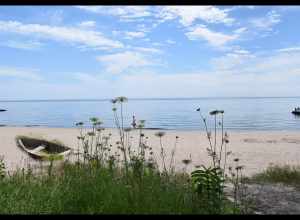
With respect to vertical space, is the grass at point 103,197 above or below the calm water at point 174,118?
below

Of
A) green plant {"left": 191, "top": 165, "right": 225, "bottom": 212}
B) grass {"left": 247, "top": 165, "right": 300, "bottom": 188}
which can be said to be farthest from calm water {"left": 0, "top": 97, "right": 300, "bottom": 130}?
green plant {"left": 191, "top": 165, "right": 225, "bottom": 212}

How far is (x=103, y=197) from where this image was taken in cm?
447

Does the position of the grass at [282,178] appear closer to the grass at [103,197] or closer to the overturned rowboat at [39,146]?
the grass at [103,197]

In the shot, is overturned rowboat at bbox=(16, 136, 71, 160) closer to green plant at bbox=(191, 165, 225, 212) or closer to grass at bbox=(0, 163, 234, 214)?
grass at bbox=(0, 163, 234, 214)

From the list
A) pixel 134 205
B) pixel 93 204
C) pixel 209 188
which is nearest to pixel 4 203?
pixel 93 204

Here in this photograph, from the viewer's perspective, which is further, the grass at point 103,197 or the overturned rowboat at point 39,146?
the overturned rowboat at point 39,146

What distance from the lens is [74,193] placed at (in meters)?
4.83

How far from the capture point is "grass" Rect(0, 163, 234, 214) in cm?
411

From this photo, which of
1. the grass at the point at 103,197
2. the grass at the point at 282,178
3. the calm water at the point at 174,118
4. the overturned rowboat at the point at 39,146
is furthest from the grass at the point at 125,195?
the overturned rowboat at the point at 39,146

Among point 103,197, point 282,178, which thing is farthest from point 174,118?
point 103,197

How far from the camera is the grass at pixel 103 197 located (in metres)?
4.11

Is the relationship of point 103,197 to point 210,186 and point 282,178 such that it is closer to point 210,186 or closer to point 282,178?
point 210,186

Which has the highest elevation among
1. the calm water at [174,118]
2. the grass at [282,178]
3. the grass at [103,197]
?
the calm water at [174,118]
